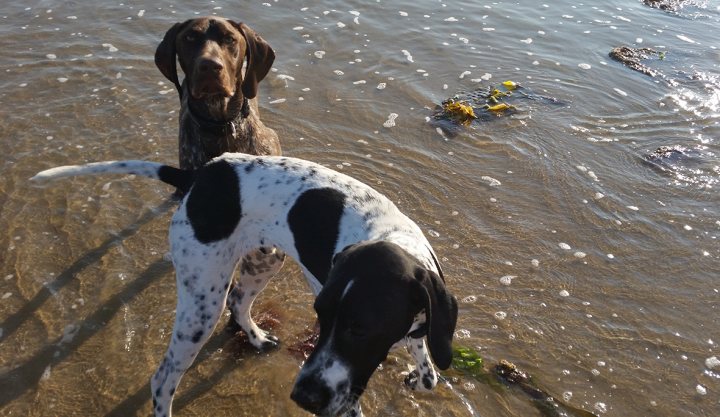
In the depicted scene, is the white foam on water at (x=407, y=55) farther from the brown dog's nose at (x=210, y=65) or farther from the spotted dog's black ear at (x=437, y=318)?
the spotted dog's black ear at (x=437, y=318)

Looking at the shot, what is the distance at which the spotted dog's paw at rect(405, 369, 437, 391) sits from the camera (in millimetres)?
3770

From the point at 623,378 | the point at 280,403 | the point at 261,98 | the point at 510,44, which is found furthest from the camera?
the point at 510,44

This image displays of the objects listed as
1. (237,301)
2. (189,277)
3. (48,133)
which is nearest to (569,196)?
(237,301)

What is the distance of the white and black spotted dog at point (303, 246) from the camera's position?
2869 mm

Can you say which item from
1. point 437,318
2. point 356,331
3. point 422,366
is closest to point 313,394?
point 356,331

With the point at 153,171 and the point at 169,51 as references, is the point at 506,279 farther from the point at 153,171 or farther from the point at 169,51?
the point at 169,51

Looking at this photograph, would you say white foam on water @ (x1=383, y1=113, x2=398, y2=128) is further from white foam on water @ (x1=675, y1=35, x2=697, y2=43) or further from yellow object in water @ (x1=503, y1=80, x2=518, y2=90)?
white foam on water @ (x1=675, y1=35, x2=697, y2=43)

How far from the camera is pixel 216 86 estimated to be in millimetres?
4820

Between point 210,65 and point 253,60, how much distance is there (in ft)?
2.34

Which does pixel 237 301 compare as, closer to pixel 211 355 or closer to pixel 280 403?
pixel 211 355

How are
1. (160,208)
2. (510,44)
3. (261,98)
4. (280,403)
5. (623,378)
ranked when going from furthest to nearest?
(510,44), (261,98), (160,208), (623,378), (280,403)

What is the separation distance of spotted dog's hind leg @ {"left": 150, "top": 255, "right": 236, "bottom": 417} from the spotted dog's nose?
102cm

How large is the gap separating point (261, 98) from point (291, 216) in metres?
4.81

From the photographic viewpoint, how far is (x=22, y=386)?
13.4 feet
